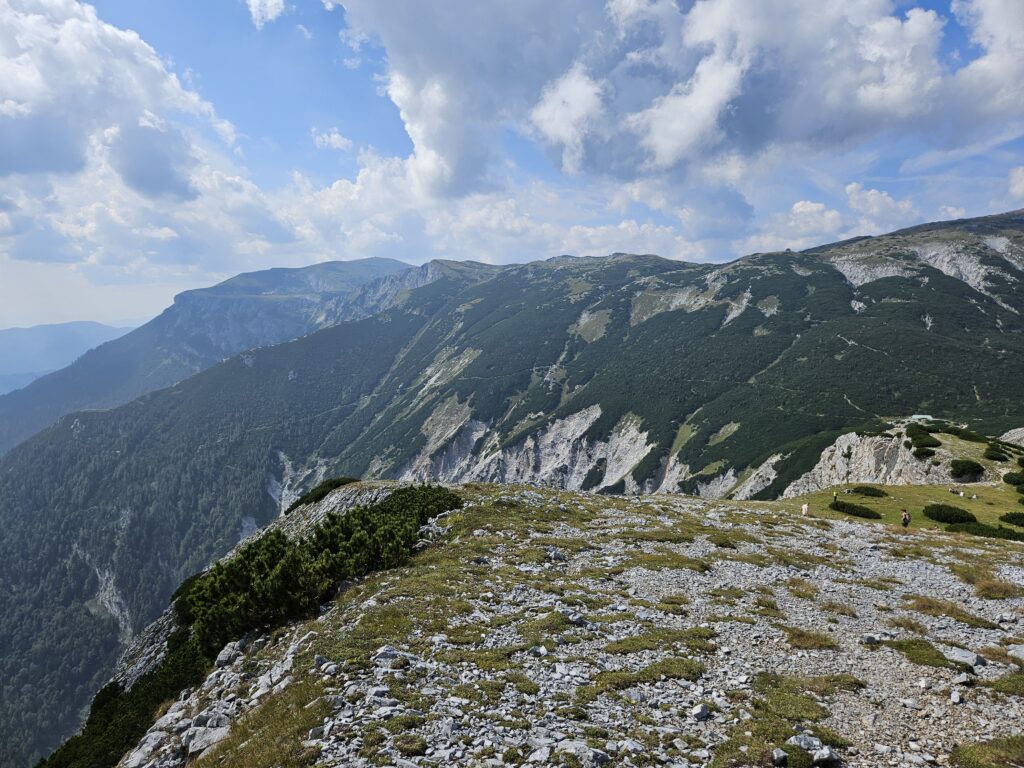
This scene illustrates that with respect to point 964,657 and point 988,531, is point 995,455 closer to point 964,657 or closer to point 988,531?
point 988,531

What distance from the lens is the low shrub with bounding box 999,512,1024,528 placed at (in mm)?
35353

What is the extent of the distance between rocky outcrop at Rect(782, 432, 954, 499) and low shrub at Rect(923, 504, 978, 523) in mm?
19753

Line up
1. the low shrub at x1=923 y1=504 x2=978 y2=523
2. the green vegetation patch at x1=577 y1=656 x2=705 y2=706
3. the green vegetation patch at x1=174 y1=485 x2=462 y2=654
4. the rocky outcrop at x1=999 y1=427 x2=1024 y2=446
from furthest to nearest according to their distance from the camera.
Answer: the rocky outcrop at x1=999 y1=427 x2=1024 y2=446
the low shrub at x1=923 y1=504 x2=978 y2=523
the green vegetation patch at x1=174 y1=485 x2=462 y2=654
the green vegetation patch at x1=577 y1=656 x2=705 y2=706

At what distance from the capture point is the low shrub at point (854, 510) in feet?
129

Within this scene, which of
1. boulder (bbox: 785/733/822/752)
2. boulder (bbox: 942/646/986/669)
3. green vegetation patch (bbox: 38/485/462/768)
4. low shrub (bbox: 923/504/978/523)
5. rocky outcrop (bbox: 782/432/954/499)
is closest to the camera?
boulder (bbox: 785/733/822/752)

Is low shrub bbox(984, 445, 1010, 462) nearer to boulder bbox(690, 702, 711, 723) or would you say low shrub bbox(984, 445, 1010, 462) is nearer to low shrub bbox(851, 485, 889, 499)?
low shrub bbox(851, 485, 889, 499)

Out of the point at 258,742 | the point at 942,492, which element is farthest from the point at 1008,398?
the point at 258,742

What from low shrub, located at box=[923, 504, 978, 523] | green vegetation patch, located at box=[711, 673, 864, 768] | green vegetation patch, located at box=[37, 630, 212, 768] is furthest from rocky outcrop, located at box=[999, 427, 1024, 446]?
green vegetation patch, located at box=[37, 630, 212, 768]

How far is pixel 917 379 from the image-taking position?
403 ft

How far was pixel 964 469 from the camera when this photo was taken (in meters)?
51.1

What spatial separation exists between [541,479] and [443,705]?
161 metres

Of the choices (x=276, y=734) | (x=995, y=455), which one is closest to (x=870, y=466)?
(x=995, y=455)

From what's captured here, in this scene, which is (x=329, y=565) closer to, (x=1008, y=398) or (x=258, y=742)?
(x=258, y=742)

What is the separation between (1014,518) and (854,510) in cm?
990
